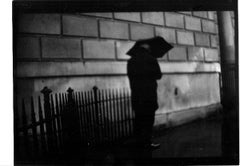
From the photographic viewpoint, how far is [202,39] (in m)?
4.23

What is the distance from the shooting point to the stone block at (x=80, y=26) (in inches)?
156

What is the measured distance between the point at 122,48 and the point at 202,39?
1097 mm

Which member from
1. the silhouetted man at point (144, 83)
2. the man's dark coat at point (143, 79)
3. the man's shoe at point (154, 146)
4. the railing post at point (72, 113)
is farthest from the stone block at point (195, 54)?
the railing post at point (72, 113)

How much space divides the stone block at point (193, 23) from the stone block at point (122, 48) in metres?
0.79

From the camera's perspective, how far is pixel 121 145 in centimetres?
404

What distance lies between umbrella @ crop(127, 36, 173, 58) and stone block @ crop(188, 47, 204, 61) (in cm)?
31

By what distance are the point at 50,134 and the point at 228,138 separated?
7.50 feet

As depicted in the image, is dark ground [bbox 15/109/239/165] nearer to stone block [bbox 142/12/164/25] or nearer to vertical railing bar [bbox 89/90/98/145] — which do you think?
vertical railing bar [bbox 89/90/98/145]

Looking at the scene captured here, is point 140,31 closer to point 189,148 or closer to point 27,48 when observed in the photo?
point 27,48

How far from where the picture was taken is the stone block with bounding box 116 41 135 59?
13.3 feet

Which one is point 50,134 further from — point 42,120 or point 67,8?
point 67,8

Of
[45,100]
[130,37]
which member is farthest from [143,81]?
[45,100]

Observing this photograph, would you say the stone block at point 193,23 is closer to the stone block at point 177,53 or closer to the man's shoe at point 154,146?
the stone block at point 177,53

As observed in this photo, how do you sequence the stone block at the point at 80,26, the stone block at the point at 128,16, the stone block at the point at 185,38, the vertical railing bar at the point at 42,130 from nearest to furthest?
the vertical railing bar at the point at 42,130, the stone block at the point at 80,26, the stone block at the point at 128,16, the stone block at the point at 185,38
